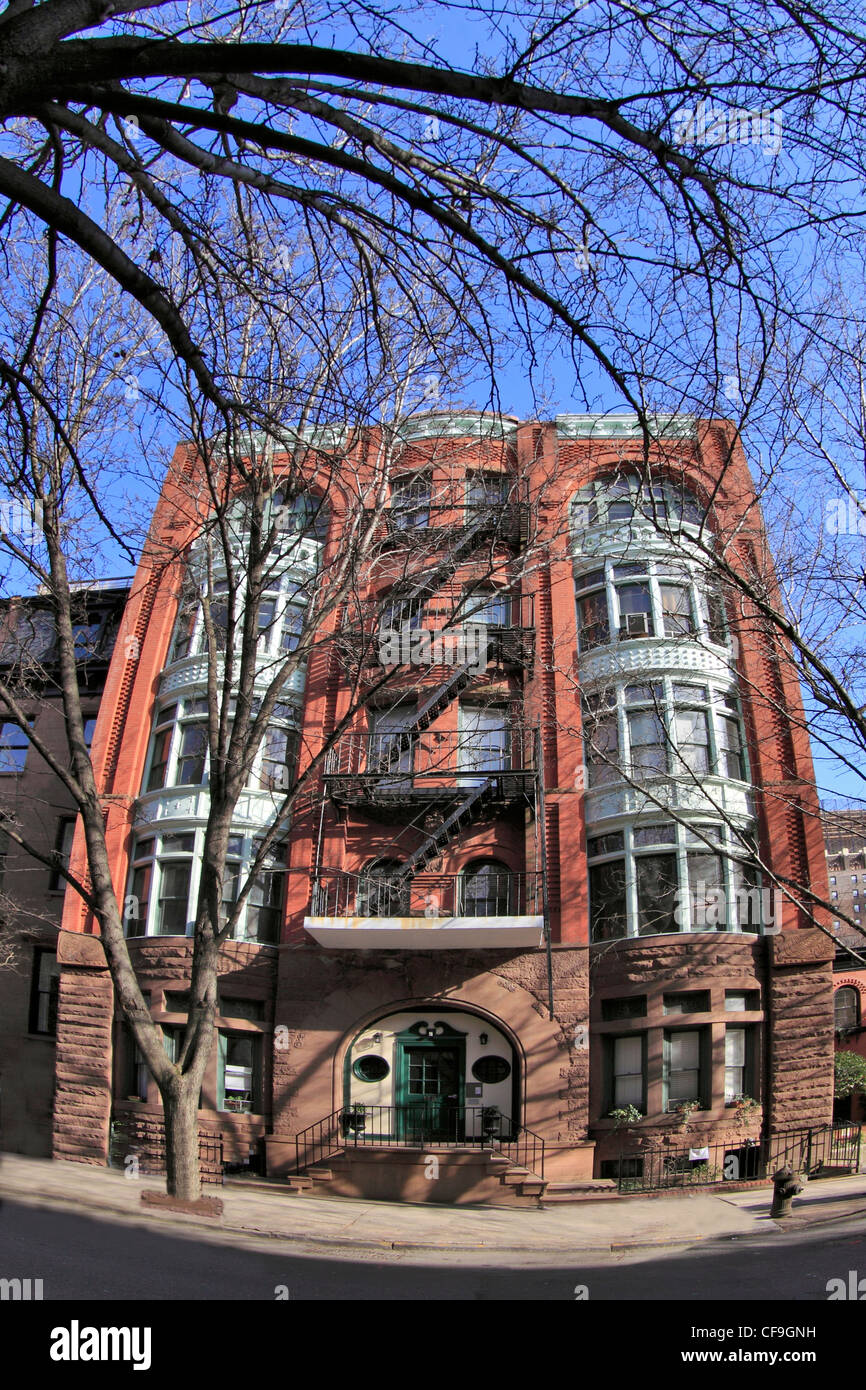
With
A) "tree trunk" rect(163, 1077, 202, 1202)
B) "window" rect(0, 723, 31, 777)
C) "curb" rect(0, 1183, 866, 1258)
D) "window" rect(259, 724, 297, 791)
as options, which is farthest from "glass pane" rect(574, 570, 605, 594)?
"tree trunk" rect(163, 1077, 202, 1202)

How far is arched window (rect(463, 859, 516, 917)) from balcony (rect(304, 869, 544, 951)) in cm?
2

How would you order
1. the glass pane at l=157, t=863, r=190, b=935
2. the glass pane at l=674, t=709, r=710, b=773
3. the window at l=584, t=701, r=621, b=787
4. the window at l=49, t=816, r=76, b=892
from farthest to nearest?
1. the window at l=49, t=816, r=76, b=892
2. the glass pane at l=157, t=863, r=190, b=935
3. the window at l=584, t=701, r=621, b=787
4. the glass pane at l=674, t=709, r=710, b=773

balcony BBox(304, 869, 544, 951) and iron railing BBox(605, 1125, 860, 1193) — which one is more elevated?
balcony BBox(304, 869, 544, 951)

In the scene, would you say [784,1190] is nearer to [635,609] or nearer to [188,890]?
[635,609]

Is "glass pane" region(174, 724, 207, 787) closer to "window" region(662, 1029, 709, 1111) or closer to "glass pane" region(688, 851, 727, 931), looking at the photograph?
"glass pane" region(688, 851, 727, 931)

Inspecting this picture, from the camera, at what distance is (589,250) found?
472 cm

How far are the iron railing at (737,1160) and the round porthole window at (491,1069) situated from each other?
253cm

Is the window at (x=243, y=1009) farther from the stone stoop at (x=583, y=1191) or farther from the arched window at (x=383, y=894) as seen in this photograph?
the stone stoop at (x=583, y=1191)

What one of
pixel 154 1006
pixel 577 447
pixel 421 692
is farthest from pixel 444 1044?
pixel 577 447

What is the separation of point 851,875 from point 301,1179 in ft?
437

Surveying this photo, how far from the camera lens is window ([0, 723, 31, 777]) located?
84.7 feet

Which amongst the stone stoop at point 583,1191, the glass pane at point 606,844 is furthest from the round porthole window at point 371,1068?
the glass pane at point 606,844

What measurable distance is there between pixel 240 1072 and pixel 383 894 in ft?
14.6

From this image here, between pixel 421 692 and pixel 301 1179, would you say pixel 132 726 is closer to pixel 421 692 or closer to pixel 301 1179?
pixel 421 692
